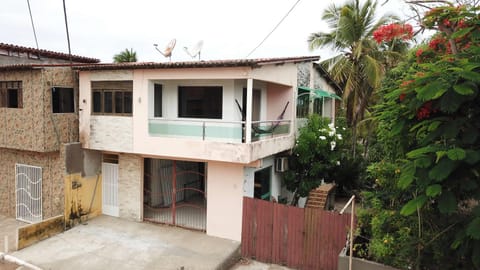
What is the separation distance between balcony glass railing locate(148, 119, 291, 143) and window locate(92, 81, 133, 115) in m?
1.44

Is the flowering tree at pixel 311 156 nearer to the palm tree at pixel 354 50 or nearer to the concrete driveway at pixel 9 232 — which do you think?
the palm tree at pixel 354 50

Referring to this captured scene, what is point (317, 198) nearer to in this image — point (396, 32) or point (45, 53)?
point (396, 32)

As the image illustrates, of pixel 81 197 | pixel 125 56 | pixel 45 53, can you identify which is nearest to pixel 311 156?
pixel 81 197

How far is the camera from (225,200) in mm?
11734

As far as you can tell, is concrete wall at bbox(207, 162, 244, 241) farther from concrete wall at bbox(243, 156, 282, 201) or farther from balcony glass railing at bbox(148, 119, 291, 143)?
balcony glass railing at bbox(148, 119, 291, 143)

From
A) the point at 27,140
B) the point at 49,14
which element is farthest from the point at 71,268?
the point at 49,14

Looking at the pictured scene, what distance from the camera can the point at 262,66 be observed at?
36.5ft

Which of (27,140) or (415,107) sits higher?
(415,107)

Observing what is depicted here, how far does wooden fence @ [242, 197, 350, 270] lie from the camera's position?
32.1ft

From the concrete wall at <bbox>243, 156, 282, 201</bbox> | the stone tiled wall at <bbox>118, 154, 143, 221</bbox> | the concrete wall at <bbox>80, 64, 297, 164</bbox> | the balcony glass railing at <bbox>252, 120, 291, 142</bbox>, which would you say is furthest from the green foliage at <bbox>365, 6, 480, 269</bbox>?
the stone tiled wall at <bbox>118, 154, 143, 221</bbox>

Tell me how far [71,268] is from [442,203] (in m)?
9.80

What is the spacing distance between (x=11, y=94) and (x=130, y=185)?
238 inches

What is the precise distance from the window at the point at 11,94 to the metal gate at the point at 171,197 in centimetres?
554

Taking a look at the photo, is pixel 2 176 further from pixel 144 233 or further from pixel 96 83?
pixel 144 233
